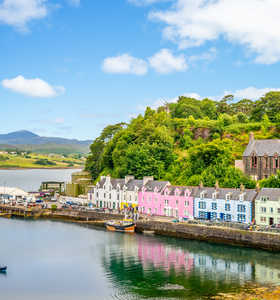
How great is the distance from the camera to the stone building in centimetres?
7300

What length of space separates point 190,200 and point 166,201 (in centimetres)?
538

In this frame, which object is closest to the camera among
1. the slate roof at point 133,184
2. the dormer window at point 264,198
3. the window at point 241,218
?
the dormer window at point 264,198

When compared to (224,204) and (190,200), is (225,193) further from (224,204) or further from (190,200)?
(190,200)

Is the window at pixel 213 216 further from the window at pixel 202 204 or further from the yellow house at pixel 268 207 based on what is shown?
the yellow house at pixel 268 207

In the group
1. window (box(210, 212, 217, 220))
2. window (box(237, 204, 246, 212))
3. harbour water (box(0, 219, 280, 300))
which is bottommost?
harbour water (box(0, 219, 280, 300))

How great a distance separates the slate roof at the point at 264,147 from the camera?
7369 centimetres

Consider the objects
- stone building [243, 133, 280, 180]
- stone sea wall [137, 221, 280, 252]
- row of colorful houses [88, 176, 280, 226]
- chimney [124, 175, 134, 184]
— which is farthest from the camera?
chimney [124, 175, 134, 184]

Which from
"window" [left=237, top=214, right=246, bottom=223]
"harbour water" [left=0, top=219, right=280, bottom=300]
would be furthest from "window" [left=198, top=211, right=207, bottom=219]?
"harbour water" [left=0, top=219, right=280, bottom=300]

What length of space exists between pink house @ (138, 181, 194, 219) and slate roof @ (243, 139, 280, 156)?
15.7 metres

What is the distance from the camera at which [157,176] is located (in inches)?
3349

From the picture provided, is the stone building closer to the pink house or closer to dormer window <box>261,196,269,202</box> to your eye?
the pink house

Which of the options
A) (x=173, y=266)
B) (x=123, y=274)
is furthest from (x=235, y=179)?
(x=123, y=274)

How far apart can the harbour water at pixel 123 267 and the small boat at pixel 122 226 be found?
79.9 inches

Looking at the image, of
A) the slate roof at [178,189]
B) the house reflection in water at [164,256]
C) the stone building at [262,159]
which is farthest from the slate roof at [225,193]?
the stone building at [262,159]
